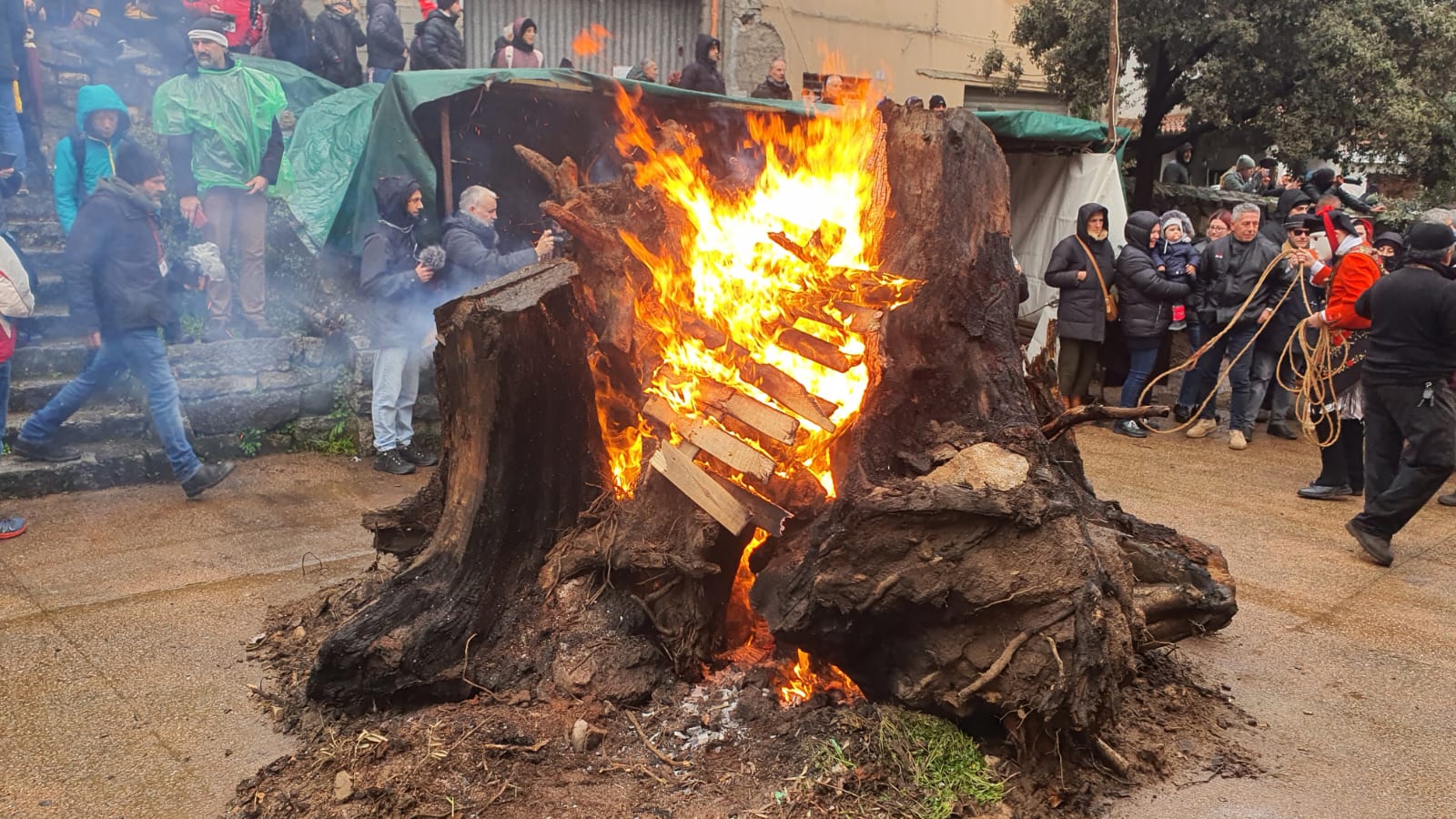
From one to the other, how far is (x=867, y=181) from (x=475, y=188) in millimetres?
3738

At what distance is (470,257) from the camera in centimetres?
709

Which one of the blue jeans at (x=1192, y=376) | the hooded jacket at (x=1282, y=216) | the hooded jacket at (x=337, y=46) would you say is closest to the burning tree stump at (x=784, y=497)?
the blue jeans at (x=1192, y=376)

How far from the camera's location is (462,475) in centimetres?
431

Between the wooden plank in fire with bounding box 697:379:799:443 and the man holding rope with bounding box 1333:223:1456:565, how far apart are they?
14.9 ft

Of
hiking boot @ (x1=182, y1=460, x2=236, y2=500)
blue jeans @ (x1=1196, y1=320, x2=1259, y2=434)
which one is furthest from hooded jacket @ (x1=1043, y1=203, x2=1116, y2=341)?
hiking boot @ (x1=182, y1=460, x2=236, y2=500)

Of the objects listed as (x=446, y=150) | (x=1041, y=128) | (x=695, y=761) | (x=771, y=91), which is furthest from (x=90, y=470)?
(x=1041, y=128)

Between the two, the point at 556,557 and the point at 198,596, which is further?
the point at 198,596

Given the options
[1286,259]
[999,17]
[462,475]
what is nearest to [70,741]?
[462,475]

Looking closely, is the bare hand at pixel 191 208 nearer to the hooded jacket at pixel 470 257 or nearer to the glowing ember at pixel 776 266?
the hooded jacket at pixel 470 257

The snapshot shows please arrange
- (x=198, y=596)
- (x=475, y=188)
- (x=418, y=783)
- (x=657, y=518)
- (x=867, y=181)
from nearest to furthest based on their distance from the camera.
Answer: (x=418, y=783)
(x=657, y=518)
(x=867, y=181)
(x=198, y=596)
(x=475, y=188)

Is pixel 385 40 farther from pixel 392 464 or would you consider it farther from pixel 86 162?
pixel 392 464

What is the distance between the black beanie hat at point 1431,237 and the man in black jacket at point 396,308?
257 inches

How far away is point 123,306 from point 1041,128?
8544 mm

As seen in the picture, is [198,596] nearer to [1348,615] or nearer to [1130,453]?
[1348,615]
